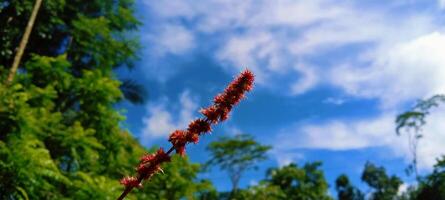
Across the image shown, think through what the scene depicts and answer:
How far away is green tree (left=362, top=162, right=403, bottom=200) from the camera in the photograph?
72125 mm

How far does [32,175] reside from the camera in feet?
34.2

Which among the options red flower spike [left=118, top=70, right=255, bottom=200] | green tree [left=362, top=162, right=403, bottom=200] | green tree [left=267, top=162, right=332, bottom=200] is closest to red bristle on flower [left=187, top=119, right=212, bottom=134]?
red flower spike [left=118, top=70, right=255, bottom=200]

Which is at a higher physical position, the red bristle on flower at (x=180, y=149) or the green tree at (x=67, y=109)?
the green tree at (x=67, y=109)

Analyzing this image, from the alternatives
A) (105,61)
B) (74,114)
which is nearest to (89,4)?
(105,61)

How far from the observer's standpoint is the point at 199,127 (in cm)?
126

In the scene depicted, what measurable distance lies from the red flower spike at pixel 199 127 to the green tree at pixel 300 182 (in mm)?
47903

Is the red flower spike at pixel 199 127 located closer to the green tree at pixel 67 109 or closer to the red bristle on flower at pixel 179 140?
the red bristle on flower at pixel 179 140

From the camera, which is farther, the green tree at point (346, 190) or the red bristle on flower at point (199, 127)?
the green tree at point (346, 190)

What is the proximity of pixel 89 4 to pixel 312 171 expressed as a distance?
39.0 meters

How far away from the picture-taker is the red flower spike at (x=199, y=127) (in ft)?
3.89

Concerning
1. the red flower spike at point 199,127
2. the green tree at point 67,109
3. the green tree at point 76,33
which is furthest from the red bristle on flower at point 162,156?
the green tree at point 76,33

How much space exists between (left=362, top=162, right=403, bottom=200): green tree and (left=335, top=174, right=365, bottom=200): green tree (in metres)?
2.02

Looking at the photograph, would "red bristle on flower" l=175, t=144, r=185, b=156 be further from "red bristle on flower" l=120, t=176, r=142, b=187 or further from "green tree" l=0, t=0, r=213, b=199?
"green tree" l=0, t=0, r=213, b=199

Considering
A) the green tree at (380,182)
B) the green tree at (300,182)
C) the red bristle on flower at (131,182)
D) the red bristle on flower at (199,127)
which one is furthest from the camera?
the green tree at (380,182)
